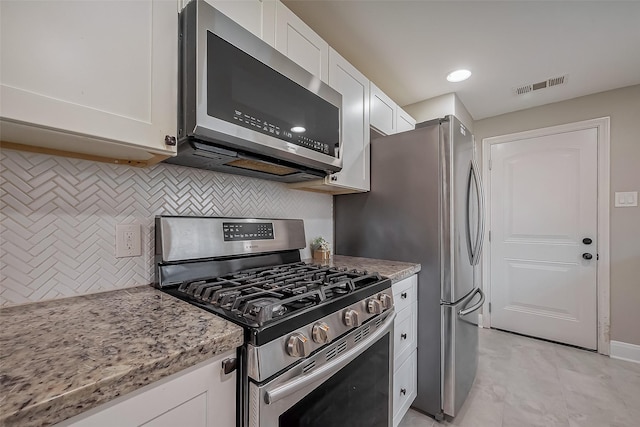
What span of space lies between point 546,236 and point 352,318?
288cm

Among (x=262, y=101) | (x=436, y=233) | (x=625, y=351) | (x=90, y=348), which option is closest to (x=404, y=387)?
(x=436, y=233)

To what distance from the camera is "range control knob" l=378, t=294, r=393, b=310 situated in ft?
3.88

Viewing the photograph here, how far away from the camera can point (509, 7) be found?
1578 millimetres

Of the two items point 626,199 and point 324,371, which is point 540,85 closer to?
point 626,199

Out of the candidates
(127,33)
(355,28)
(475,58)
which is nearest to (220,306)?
(127,33)

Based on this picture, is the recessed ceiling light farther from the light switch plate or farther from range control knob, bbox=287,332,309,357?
range control knob, bbox=287,332,309,357

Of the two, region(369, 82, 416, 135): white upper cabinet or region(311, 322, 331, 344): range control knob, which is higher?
region(369, 82, 416, 135): white upper cabinet

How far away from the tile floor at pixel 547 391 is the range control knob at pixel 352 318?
113cm

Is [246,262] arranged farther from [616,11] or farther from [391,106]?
[616,11]

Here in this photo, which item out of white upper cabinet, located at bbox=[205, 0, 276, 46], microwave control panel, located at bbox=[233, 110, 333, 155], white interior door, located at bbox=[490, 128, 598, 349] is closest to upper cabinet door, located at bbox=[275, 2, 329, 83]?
white upper cabinet, located at bbox=[205, 0, 276, 46]

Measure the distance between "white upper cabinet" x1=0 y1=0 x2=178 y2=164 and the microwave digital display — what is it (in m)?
0.14

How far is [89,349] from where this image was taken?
0.57 metres

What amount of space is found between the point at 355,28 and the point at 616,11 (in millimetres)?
1540

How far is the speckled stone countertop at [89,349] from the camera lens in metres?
0.43
